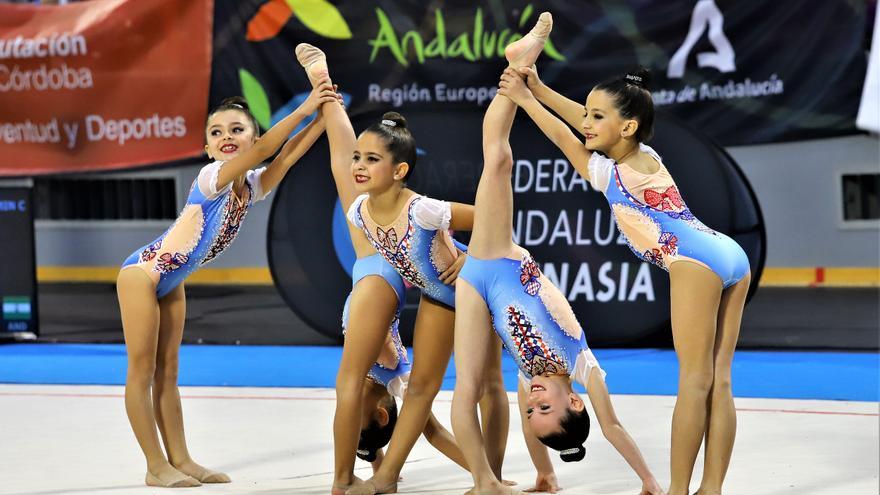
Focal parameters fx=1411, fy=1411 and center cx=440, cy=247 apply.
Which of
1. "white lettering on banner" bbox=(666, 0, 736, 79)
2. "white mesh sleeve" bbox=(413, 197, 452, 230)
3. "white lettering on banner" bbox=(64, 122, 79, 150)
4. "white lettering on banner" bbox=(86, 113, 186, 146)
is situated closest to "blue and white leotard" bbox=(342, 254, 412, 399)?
"white mesh sleeve" bbox=(413, 197, 452, 230)

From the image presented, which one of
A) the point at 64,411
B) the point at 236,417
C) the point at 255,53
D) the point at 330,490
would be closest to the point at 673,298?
the point at 330,490

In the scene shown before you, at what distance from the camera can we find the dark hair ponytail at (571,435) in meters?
4.60

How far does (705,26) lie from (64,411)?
4.87 meters

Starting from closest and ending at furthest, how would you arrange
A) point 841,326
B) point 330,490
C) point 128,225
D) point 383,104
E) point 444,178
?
1. point 330,490
2. point 444,178
3. point 841,326
4. point 383,104
5. point 128,225

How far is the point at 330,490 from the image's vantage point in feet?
16.3

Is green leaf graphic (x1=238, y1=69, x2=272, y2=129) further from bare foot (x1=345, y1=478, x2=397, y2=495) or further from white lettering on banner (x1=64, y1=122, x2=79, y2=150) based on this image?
bare foot (x1=345, y1=478, x2=397, y2=495)

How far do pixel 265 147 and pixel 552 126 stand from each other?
1.04 m

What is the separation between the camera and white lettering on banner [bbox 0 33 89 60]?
9.80 m

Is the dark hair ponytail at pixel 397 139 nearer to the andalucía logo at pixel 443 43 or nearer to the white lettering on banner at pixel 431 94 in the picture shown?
the andalucía logo at pixel 443 43

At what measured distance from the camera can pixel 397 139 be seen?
4812 millimetres

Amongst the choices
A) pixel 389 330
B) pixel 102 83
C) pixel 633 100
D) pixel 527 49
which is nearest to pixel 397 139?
pixel 527 49

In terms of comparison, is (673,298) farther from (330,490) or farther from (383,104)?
(383,104)

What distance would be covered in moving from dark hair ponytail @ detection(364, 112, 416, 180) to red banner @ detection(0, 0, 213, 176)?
16.6ft

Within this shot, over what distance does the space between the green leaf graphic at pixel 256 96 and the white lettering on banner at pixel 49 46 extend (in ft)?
3.77
